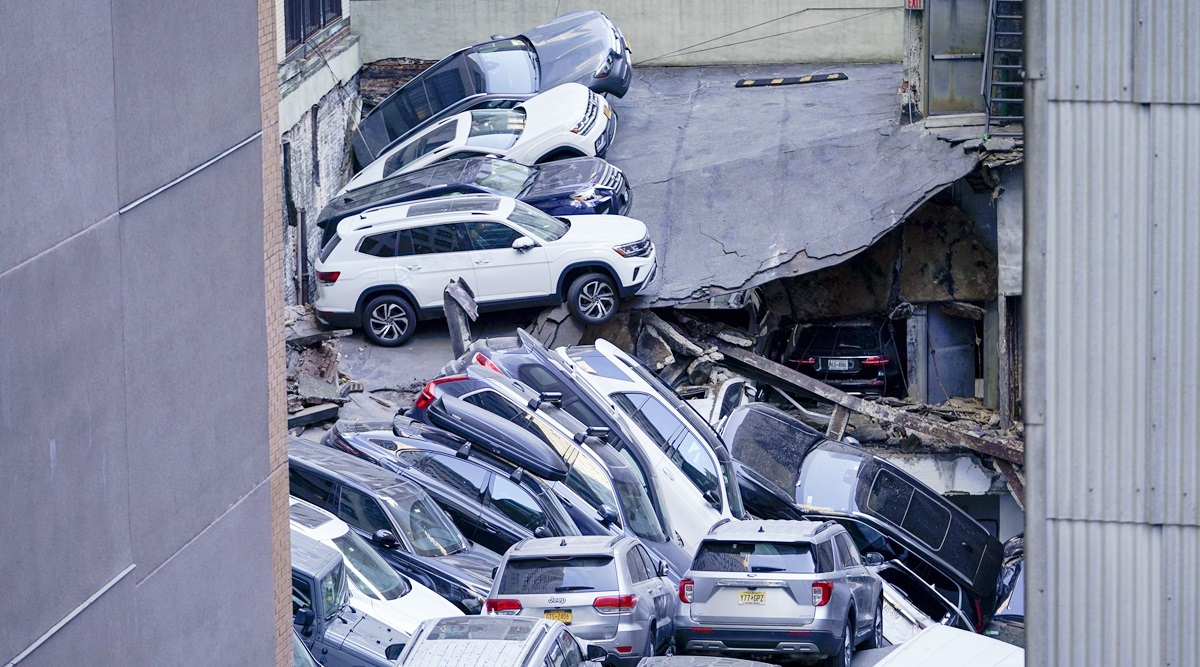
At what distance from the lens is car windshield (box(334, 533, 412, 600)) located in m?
13.4

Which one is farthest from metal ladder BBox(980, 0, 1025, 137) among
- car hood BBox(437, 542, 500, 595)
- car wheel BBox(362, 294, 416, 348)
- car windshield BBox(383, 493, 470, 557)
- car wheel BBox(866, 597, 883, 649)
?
car windshield BBox(383, 493, 470, 557)

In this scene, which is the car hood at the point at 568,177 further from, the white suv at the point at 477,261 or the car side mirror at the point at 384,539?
the car side mirror at the point at 384,539

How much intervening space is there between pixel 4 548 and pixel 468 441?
9416 millimetres

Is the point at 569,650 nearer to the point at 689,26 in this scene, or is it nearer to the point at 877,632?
A: the point at 877,632

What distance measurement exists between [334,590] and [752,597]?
362cm

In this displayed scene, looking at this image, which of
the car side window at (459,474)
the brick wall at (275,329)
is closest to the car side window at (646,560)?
the car side window at (459,474)

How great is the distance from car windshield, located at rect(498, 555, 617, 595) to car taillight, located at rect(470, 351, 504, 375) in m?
4.56

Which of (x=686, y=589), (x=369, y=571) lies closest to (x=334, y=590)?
(x=369, y=571)

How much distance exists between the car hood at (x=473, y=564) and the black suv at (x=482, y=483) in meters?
0.46

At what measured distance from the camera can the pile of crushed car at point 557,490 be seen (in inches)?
523

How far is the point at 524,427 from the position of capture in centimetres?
1631

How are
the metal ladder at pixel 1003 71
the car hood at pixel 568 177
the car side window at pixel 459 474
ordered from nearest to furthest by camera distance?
the car side window at pixel 459 474 → the metal ladder at pixel 1003 71 → the car hood at pixel 568 177

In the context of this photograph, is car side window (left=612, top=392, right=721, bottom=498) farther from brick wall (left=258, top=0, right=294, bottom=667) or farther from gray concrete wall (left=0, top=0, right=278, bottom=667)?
gray concrete wall (left=0, top=0, right=278, bottom=667)

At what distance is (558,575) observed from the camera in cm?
1340
